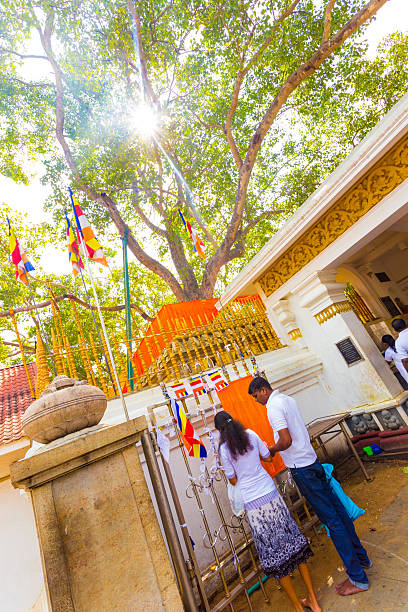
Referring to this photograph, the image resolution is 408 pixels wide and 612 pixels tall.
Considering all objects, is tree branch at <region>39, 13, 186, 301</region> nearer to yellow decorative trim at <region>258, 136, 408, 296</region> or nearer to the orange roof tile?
the orange roof tile

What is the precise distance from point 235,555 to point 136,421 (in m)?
1.66

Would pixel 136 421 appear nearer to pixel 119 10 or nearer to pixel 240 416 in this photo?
pixel 240 416

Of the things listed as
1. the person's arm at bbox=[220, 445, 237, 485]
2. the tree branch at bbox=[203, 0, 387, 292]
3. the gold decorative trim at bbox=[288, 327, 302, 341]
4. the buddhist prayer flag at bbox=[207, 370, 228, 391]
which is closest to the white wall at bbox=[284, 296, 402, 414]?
the gold decorative trim at bbox=[288, 327, 302, 341]

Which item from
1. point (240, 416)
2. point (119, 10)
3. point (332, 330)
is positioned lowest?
point (240, 416)

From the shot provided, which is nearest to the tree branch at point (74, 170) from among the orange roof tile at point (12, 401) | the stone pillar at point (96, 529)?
the orange roof tile at point (12, 401)

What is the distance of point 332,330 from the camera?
206 inches

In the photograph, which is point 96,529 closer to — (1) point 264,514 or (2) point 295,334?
(1) point 264,514

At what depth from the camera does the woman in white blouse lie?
95.4 inches

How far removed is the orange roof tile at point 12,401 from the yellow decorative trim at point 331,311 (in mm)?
5616

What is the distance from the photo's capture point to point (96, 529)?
175 centimetres

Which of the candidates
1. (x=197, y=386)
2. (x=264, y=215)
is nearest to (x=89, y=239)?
(x=197, y=386)

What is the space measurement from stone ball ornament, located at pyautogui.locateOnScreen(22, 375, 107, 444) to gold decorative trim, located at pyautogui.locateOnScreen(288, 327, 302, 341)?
456cm

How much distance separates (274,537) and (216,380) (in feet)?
5.30

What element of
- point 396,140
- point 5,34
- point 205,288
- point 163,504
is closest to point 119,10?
point 5,34
